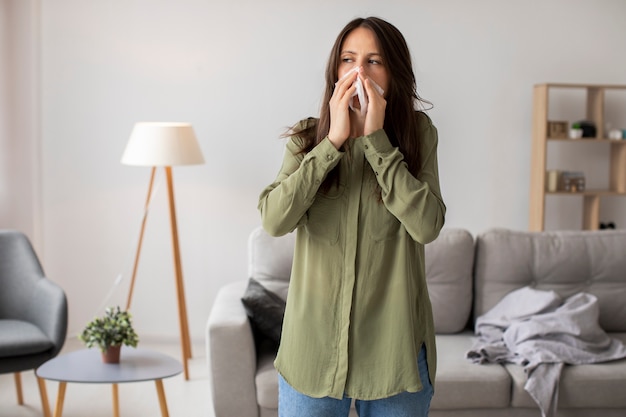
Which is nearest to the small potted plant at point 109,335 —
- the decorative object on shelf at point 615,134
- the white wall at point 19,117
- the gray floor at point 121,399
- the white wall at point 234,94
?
the gray floor at point 121,399

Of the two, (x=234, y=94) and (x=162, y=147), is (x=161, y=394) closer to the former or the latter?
(x=162, y=147)

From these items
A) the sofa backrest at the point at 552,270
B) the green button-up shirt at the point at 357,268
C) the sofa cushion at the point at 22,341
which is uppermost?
the green button-up shirt at the point at 357,268

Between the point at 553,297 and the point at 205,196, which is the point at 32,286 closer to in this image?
the point at 205,196

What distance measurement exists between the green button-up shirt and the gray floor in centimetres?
222

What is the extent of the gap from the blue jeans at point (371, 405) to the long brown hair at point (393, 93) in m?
0.42

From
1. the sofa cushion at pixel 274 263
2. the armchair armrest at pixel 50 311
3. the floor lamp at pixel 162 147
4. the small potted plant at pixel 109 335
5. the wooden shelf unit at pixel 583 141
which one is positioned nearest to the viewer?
the small potted plant at pixel 109 335

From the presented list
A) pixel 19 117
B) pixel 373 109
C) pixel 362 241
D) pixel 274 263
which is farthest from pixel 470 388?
pixel 19 117

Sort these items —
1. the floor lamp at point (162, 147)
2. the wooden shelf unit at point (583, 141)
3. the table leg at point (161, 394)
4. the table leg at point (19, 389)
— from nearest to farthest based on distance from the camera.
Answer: the table leg at point (161, 394)
the table leg at point (19, 389)
the floor lamp at point (162, 147)
the wooden shelf unit at point (583, 141)

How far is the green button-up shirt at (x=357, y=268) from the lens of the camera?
1.51 m

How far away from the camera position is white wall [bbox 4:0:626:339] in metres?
4.68

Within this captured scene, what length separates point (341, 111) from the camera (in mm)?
1535

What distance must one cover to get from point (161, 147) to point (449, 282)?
156 centimetres

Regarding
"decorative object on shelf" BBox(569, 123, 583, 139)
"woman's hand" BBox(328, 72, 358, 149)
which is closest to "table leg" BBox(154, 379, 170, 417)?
"woman's hand" BBox(328, 72, 358, 149)

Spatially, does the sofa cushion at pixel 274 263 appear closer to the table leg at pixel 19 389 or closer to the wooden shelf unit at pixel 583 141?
the table leg at pixel 19 389
